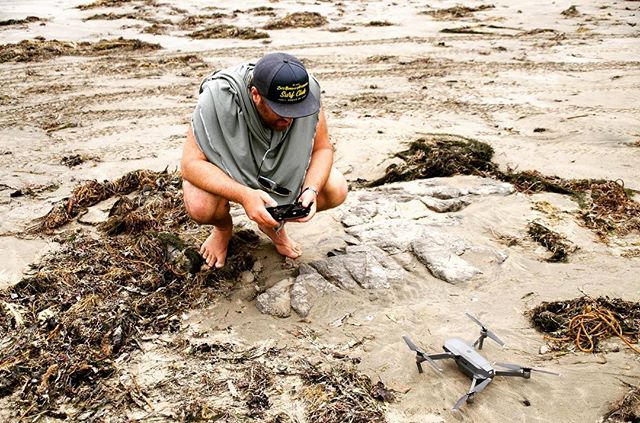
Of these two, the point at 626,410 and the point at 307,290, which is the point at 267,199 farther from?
the point at 626,410

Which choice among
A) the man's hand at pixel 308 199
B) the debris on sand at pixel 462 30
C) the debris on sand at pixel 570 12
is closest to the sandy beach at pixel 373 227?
the debris on sand at pixel 462 30

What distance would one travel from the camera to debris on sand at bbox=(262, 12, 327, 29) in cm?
961

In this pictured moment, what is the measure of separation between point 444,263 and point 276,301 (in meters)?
0.93

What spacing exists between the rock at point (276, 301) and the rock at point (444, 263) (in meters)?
0.76

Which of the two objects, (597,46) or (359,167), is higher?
(597,46)

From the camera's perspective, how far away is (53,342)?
222 centimetres

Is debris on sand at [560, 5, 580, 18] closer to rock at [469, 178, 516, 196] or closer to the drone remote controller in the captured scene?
rock at [469, 178, 516, 196]

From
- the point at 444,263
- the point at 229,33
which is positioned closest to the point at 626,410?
the point at 444,263

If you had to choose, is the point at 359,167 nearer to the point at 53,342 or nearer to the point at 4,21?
the point at 53,342

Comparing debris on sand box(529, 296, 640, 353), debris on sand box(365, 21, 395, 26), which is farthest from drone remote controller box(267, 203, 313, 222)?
debris on sand box(365, 21, 395, 26)

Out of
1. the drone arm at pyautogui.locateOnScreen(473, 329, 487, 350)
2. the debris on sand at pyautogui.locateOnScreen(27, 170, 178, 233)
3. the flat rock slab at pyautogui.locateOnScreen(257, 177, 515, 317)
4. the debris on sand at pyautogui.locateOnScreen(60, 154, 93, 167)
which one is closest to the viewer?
the drone arm at pyautogui.locateOnScreen(473, 329, 487, 350)

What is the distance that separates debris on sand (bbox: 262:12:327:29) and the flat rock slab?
6817mm

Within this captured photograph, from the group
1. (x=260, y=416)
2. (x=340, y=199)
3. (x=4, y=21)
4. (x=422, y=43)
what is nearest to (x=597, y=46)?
(x=422, y=43)

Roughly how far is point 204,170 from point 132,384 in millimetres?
934
